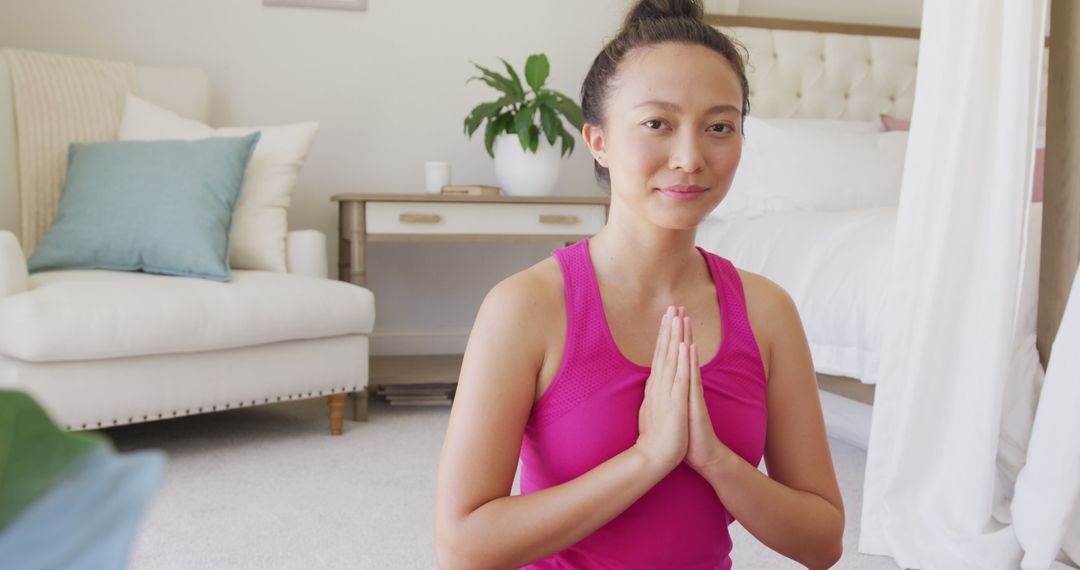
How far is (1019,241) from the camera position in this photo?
2.04 m

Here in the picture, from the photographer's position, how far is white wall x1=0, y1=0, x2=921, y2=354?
3.92 metres

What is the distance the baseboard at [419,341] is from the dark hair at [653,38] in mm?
3097

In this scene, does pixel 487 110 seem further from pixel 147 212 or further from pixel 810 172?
pixel 147 212

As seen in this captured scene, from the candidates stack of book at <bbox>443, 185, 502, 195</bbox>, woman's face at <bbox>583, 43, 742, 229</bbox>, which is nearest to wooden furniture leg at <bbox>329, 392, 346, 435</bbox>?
stack of book at <bbox>443, 185, 502, 195</bbox>

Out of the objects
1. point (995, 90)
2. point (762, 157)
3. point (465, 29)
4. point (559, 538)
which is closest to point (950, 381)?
point (995, 90)

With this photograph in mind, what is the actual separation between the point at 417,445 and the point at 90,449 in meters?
3.05

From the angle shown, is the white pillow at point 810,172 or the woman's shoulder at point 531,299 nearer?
the woman's shoulder at point 531,299

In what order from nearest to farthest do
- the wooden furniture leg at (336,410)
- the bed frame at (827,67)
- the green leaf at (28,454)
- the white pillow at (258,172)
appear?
the green leaf at (28,454), the wooden furniture leg at (336,410), the white pillow at (258,172), the bed frame at (827,67)

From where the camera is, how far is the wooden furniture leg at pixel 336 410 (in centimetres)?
324

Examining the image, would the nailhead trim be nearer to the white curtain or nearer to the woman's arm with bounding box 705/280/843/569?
the white curtain

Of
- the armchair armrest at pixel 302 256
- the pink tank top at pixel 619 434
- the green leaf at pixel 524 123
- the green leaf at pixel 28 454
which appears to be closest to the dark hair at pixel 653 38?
the pink tank top at pixel 619 434

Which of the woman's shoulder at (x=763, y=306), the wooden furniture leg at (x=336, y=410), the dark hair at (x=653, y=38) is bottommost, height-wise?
the wooden furniture leg at (x=336, y=410)

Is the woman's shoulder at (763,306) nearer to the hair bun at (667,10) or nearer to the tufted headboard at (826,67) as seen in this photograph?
the hair bun at (667,10)

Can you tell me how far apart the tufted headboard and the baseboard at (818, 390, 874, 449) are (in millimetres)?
1389
